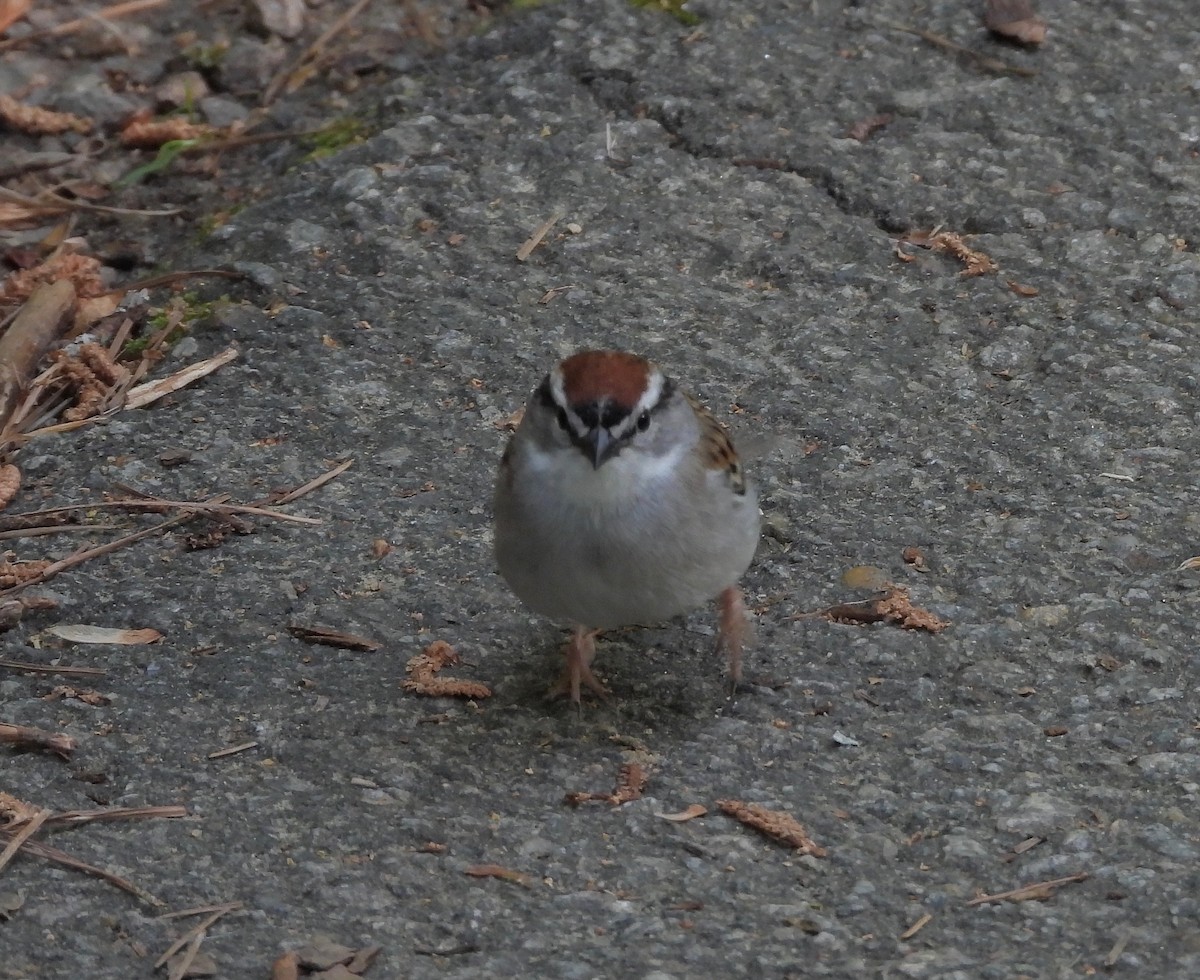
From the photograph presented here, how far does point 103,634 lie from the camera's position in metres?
4.38

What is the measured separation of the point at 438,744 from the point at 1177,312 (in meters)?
3.05

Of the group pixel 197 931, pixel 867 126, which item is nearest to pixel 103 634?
pixel 197 931

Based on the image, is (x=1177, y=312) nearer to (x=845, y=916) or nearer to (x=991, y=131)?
(x=991, y=131)

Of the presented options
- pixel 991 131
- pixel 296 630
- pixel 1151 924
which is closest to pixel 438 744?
pixel 296 630

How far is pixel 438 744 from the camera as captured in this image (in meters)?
4.04

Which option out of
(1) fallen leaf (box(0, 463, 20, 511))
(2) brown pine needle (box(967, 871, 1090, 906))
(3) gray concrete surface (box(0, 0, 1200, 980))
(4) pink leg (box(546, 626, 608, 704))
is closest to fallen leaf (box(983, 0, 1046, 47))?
(3) gray concrete surface (box(0, 0, 1200, 980))

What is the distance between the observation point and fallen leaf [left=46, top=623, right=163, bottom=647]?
4.36m

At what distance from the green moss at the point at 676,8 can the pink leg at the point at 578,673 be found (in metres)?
3.24

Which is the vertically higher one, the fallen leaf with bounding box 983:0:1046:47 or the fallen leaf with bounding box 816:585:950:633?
the fallen leaf with bounding box 983:0:1046:47

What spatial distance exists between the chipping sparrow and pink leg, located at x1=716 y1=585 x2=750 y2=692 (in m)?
0.17

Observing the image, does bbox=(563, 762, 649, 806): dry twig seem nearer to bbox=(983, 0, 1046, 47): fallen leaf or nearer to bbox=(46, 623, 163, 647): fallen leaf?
bbox=(46, 623, 163, 647): fallen leaf

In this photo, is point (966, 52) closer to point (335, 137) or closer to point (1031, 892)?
point (335, 137)

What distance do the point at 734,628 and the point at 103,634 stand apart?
1698mm

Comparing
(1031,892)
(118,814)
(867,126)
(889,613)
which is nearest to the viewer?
(1031,892)
